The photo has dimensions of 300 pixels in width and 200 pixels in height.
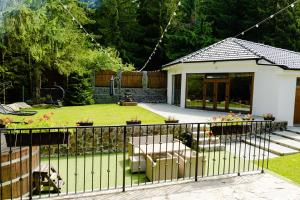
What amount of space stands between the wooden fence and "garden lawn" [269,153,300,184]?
1291 cm

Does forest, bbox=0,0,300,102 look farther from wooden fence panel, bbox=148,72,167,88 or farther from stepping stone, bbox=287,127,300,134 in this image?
stepping stone, bbox=287,127,300,134

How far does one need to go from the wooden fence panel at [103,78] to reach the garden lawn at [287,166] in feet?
44.1

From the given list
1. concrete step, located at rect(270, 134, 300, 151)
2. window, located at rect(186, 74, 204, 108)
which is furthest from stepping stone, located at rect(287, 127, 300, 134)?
window, located at rect(186, 74, 204, 108)

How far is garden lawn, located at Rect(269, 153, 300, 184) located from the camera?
6.84m

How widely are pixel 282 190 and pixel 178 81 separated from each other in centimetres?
1345

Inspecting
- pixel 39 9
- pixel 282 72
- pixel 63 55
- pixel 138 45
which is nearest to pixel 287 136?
pixel 282 72

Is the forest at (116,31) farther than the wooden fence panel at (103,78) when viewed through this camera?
No

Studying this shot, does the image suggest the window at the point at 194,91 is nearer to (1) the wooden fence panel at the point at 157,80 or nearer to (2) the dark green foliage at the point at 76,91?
(1) the wooden fence panel at the point at 157,80

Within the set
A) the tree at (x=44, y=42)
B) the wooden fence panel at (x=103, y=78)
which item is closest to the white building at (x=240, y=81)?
the wooden fence panel at (x=103, y=78)

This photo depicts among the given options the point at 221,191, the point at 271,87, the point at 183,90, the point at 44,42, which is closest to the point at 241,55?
the point at 271,87

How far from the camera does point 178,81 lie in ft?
60.1

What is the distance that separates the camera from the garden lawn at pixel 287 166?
22.4ft

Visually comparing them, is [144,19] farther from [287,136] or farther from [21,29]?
[287,136]

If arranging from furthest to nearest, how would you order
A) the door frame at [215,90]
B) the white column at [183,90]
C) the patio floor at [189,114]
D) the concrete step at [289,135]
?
the white column at [183,90] → the door frame at [215,90] → the patio floor at [189,114] → the concrete step at [289,135]
